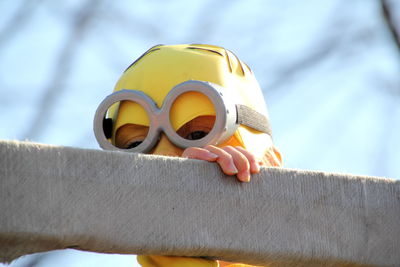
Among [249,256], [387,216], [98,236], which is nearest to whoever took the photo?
[98,236]

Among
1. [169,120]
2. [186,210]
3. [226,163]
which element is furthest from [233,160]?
[169,120]

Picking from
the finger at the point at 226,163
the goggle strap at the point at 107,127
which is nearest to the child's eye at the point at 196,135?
the goggle strap at the point at 107,127

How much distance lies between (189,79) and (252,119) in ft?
0.65

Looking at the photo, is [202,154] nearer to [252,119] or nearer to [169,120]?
[169,120]

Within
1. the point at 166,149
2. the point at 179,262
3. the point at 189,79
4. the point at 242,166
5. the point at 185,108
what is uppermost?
the point at 189,79

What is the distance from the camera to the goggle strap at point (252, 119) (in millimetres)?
1891

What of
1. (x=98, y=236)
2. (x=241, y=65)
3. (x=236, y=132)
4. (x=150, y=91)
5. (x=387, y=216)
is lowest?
(x=98, y=236)

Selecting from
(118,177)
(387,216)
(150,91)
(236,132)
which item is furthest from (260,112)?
(118,177)

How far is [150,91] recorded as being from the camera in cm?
201

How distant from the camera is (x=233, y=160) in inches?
54.6

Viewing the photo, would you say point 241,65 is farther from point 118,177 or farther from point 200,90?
point 118,177

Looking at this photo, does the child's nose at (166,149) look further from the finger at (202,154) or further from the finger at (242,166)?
the finger at (242,166)

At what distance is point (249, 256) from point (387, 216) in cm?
29

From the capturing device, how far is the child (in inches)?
71.7
